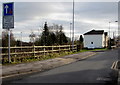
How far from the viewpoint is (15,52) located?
18484 millimetres

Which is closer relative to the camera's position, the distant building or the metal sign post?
the metal sign post

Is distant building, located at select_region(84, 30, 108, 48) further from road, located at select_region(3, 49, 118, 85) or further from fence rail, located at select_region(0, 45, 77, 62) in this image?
road, located at select_region(3, 49, 118, 85)

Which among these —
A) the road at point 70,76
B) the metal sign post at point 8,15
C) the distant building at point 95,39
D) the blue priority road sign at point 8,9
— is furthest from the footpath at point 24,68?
the distant building at point 95,39

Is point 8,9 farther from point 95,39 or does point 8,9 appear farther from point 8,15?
point 95,39

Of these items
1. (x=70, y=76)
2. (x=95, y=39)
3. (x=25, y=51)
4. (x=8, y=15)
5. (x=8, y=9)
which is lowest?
(x=70, y=76)

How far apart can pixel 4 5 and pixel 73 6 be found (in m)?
19.4

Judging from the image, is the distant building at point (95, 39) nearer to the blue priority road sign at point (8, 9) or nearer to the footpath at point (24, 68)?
the footpath at point (24, 68)

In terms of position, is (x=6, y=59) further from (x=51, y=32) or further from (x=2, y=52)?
(x=51, y=32)

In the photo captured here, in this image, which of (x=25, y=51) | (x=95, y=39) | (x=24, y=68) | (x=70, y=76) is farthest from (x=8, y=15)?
(x=95, y=39)

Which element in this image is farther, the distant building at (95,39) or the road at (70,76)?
the distant building at (95,39)

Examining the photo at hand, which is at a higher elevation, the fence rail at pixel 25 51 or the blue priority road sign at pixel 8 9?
the blue priority road sign at pixel 8 9

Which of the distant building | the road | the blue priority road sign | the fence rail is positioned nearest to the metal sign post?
the blue priority road sign

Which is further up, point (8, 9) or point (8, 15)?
point (8, 9)

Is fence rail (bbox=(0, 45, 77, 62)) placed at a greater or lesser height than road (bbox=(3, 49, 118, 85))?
greater
